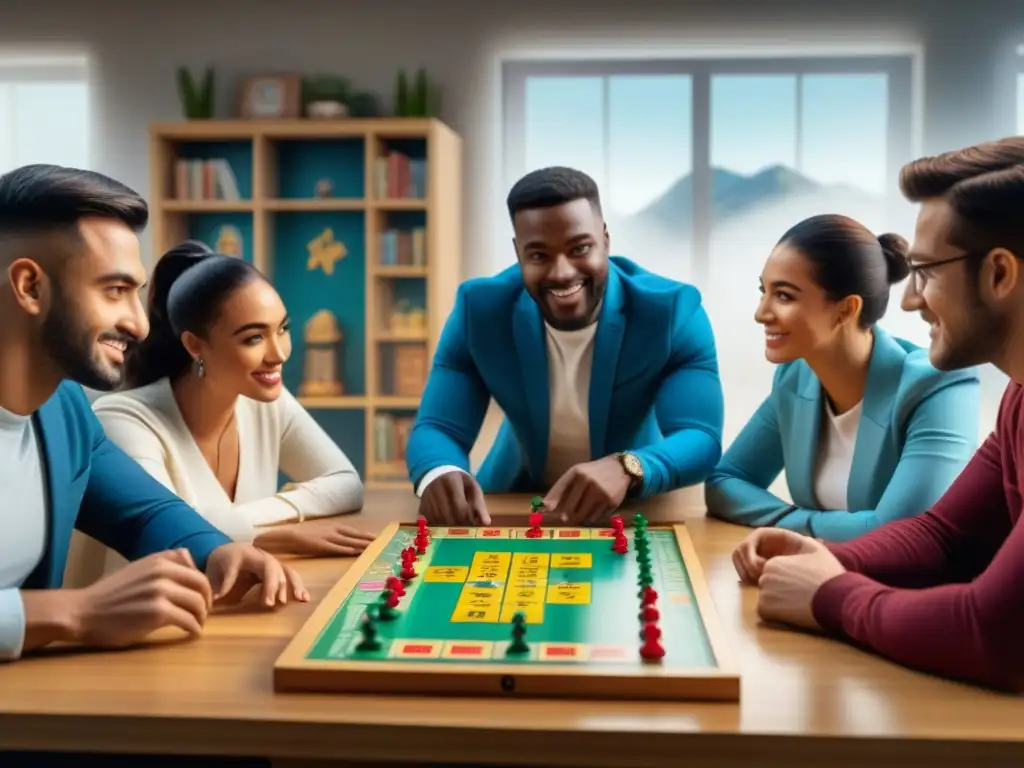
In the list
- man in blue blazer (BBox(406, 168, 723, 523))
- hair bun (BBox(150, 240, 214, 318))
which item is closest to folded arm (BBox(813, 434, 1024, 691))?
man in blue blazer (BBox(406, 168, 723, 523))

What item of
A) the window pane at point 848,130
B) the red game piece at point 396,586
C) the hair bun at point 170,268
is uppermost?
the window pane at point 848,130

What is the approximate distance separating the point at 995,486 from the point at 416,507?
1.11m

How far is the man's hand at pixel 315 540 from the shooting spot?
1797 millimetres

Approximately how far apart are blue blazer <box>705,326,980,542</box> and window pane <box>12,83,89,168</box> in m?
4.53

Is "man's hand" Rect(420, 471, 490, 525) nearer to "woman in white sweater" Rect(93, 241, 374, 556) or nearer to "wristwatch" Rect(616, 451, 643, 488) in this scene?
"woman in white sweater" Rect(93, 241, 374, 556)

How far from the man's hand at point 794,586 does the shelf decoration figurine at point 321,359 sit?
3.80m

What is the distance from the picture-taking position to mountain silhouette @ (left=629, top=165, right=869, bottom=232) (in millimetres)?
5168

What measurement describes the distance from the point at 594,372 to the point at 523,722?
135 centimetres

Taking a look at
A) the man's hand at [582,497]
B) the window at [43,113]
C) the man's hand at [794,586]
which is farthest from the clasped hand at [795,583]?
the window at [43,113]

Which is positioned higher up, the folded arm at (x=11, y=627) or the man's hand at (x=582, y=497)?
the man's hand at (x=582, y=497)

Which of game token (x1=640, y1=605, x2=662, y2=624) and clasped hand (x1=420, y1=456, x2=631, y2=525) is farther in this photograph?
clasped hand (x1=420, y1=456, x2=631, y2=525)

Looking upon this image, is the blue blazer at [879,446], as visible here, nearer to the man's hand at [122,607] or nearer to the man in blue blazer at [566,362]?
the man in blue blazer at [566,362]

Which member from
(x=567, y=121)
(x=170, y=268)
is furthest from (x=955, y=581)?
(x=567, y=121)

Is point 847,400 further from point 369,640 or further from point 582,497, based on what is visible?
point 369,640
